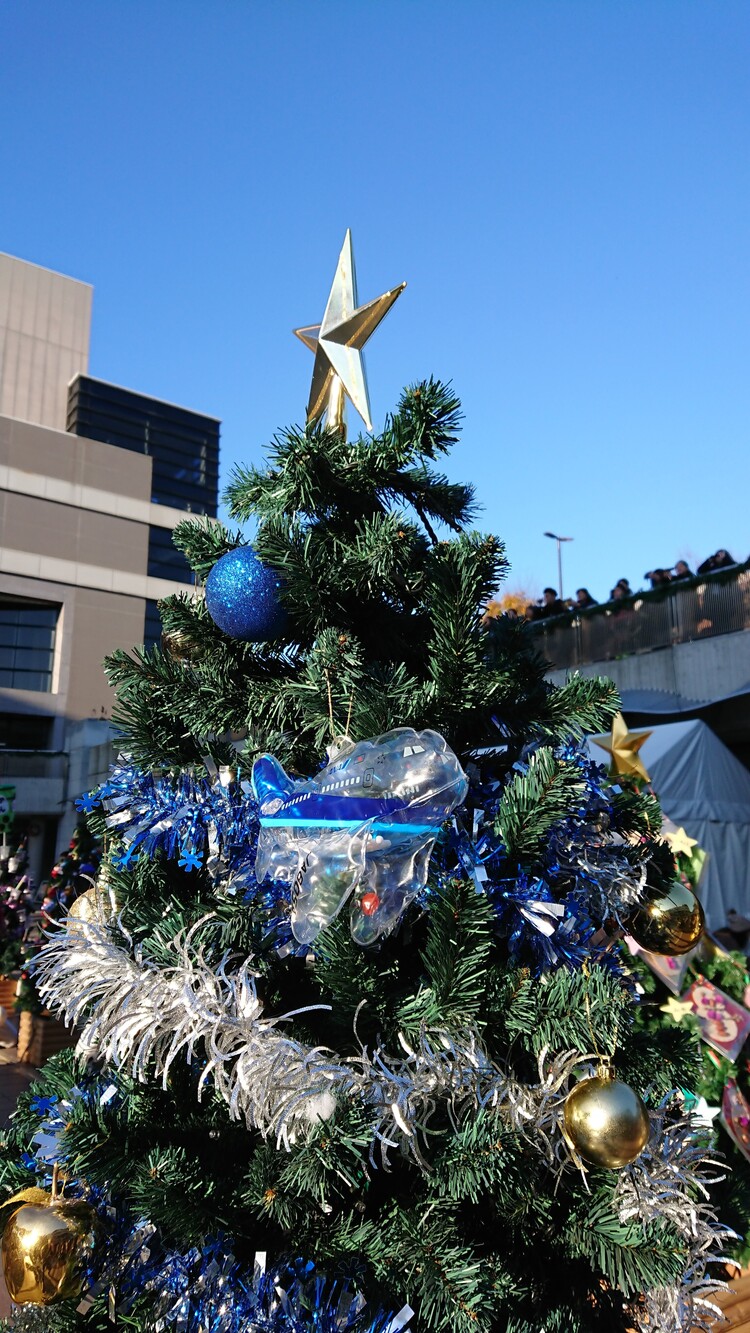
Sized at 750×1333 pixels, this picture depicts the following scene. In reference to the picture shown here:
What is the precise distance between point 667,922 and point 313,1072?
3.51ft

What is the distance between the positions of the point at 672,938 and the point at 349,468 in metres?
1.36

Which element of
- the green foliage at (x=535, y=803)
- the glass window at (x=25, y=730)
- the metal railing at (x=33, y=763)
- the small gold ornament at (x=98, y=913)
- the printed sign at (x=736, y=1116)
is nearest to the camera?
the green foliage at (x=535, y=803)

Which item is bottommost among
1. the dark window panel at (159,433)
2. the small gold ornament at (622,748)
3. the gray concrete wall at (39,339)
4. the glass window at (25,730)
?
the small gold ornament at (622,748)

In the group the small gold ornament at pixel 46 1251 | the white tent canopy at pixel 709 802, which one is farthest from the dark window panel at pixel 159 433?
the small gold ornament at pixel 46 1251

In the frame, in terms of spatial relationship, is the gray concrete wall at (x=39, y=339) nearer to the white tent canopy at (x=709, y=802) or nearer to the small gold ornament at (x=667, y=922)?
the white tent canopy at (x=709, y=802)

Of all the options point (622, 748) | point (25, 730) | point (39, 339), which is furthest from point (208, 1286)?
point (39, 339)

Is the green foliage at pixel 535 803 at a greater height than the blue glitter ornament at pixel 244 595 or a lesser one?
lesser

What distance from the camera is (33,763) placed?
24.9 m

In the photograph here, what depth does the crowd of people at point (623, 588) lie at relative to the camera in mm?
13723

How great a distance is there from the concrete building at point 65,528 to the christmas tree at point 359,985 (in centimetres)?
2270

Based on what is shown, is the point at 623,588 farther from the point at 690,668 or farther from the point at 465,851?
the point at 465,851

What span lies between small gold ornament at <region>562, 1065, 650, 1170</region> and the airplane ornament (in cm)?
42

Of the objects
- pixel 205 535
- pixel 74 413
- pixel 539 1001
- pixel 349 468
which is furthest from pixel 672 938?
pixel 74 413

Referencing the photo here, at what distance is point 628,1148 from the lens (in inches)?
55.9
